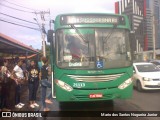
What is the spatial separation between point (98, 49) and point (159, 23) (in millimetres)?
1555

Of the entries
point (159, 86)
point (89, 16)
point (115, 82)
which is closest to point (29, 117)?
point (115, 82)

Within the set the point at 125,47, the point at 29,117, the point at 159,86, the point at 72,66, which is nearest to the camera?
the point at 29,117

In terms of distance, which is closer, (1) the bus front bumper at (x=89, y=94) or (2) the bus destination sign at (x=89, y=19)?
(1) the bus front bumper at (x=89, y=94)

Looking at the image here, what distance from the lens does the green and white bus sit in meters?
6.27

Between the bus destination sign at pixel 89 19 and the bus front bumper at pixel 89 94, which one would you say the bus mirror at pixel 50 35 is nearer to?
the bus destination sign at pixel 89 19

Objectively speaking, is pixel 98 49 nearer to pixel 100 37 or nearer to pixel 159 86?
pixel 100 37

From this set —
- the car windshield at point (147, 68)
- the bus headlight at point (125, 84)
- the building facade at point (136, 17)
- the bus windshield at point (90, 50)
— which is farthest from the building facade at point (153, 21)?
the car windshield at point (147, 68)

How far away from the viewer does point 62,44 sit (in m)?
6.53

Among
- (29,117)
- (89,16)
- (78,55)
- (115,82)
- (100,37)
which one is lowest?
(29,117)

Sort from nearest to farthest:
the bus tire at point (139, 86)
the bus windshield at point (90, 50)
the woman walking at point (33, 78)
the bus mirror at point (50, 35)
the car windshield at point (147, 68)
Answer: the bus windshield at point (90, 50)
the bus mirror at point (50, 35)
the woman walking at point (33, 78)
the bus tire at point (139, 86)
the car windshield at point (147, 68)

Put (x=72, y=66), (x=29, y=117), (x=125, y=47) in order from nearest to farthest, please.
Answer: (x=29, y=117) → (x=72, y=66) → (x=125, y=47)

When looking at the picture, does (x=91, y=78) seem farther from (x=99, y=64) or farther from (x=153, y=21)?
(x=153, y=21)

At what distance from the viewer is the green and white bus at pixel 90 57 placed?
627 cm

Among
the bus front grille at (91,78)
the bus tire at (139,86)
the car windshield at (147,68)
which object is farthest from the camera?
the car windshield at (147,68)
